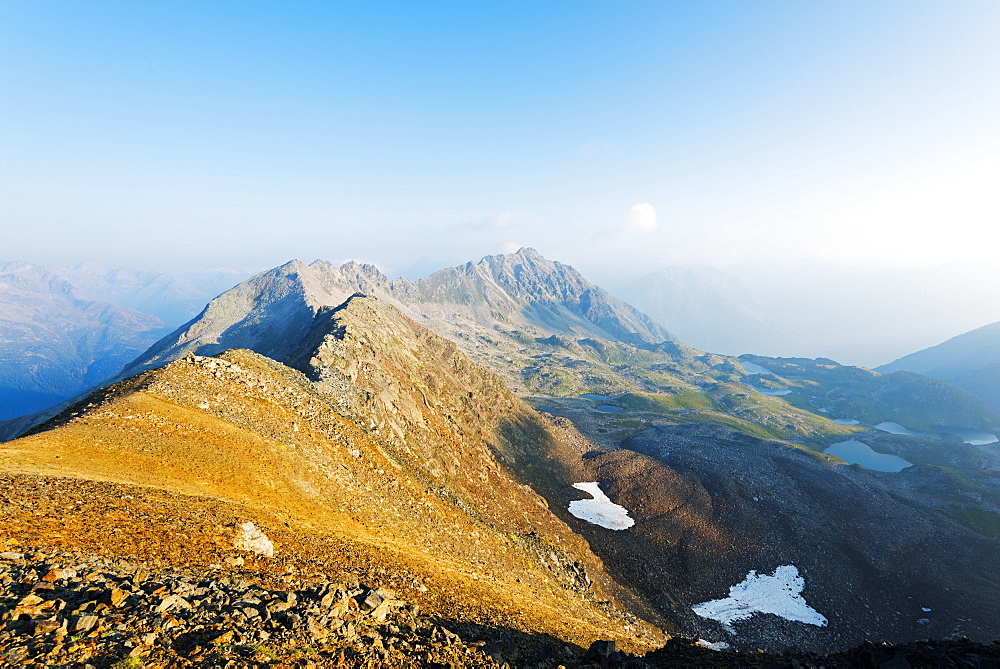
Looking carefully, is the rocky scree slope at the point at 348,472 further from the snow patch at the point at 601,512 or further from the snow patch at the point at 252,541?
the snow patch at the point at 601,512

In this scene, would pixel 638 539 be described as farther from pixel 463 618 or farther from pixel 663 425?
pixel 663 425

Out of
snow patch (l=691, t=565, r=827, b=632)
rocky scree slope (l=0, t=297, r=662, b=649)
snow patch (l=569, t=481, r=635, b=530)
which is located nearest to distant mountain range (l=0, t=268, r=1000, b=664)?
rocky scree slope (l=0, t=297, r=662, b=649)

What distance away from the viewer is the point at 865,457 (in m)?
172

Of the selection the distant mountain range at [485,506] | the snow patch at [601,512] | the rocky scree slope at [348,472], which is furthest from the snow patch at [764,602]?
the snow patch at [601,512]

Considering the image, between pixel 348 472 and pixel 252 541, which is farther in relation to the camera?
pixel 348 472

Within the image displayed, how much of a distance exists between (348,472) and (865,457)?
222 m

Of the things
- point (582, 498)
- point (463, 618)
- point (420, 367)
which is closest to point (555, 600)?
point (463, 618)

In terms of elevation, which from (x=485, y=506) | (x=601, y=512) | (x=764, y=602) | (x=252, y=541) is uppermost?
(x=252, y=541)

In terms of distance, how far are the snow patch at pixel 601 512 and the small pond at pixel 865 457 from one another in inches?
5529

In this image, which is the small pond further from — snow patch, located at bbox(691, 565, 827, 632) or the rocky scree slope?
the rocky scree slope

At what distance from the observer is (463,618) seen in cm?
2112

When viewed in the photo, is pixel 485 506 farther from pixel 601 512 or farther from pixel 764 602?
pixel 764 602

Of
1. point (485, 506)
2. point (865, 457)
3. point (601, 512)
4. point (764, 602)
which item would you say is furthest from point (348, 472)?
point (865, 457)

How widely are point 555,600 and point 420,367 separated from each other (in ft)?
186
